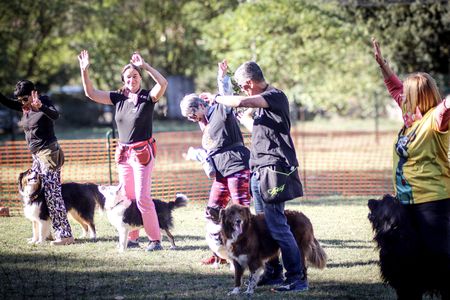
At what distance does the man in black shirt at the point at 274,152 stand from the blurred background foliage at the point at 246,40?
59.5 feet

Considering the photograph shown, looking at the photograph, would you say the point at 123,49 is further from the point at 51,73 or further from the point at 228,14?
the point at 228,14

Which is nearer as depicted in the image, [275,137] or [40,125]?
[275,137]

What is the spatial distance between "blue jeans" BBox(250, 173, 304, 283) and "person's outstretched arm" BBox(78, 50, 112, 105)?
2449 millimetres

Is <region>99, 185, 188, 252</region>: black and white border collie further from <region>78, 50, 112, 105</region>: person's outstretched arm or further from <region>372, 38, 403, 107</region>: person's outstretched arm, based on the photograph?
<region>372, 38, 403, 107</region>: person's outstretched arm

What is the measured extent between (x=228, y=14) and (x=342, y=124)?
397 inches

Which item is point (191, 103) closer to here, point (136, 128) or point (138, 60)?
point (138, 60)

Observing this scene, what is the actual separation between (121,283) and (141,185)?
1.53m

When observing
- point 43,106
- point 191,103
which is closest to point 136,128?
point 191,103

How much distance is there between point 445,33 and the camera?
23.3 meters

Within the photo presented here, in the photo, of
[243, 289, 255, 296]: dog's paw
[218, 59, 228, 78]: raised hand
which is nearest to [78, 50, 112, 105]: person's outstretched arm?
[218, 59, 228, 78]: raised hand

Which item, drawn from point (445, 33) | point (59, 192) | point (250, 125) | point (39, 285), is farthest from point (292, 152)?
point (445, 33)

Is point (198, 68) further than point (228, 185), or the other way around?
point (198, 68)

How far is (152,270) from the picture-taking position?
6.62m

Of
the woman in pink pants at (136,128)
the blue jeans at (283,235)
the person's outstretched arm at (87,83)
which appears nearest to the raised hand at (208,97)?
the woman in pink pants at (136,128)
